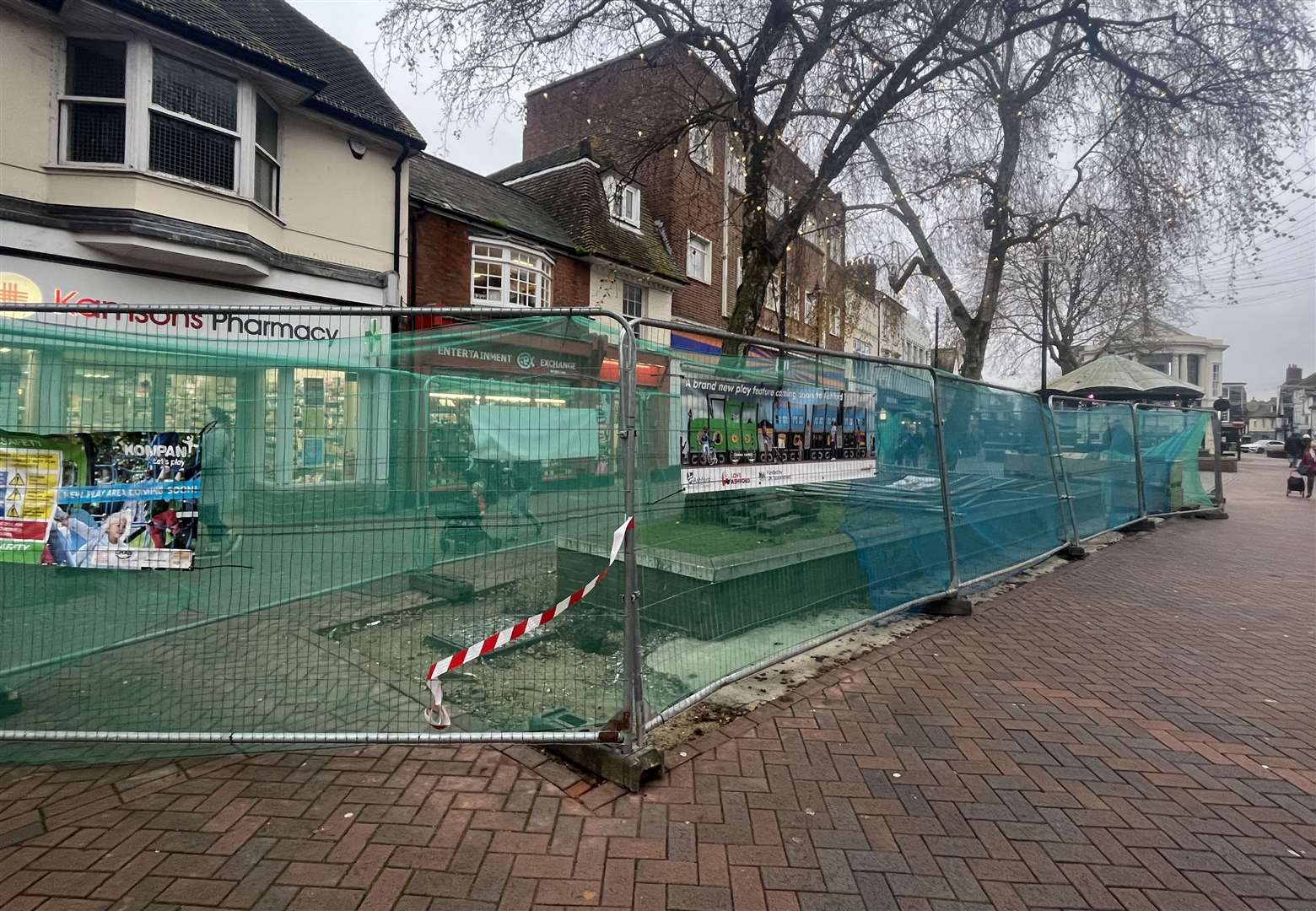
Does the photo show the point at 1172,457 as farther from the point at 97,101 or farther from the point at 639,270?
the point at 97,101

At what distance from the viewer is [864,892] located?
221 cm

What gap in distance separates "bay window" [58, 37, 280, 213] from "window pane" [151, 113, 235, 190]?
0.04ft

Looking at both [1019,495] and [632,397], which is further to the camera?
[1019,495]

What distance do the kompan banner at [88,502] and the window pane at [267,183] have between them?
8876 millimetres

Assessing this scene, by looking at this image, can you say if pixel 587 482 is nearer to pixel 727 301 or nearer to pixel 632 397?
pixel 632 397

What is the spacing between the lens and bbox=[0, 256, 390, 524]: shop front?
2.95 m

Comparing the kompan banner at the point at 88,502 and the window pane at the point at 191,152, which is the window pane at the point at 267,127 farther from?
the kompan banner at the point at 88,502

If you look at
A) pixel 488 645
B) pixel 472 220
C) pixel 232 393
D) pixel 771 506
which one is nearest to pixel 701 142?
pixel 472 220

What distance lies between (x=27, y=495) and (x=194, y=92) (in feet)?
29.9

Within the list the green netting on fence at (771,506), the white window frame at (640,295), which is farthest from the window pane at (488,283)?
the green netting on fence at (771,506)

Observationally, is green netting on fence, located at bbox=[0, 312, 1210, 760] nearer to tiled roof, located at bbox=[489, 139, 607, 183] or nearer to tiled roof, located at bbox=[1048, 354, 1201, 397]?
tiled roof, located at bbox=[1048, 354, 1201, 397]

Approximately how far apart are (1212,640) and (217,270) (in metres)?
12.7

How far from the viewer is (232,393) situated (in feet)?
10.2

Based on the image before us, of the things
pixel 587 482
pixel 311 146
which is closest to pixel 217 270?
pixel 311 146
